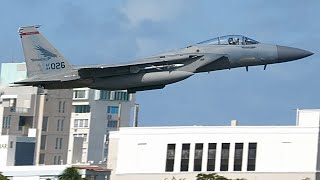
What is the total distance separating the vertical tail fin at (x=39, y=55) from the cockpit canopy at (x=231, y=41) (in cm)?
985

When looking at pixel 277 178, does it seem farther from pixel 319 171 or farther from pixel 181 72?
pixel 181 72

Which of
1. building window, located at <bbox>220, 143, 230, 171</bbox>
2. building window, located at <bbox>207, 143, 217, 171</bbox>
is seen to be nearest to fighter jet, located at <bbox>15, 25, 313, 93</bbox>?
building window, located at <bbox>220, 143, 230, 171</bbox>

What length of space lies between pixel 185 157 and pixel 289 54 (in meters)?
48.8

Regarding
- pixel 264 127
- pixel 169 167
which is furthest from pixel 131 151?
pixel 264 127

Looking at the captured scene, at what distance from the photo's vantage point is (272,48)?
10356 centimetres

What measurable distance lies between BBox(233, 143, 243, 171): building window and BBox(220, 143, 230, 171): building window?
911 mm

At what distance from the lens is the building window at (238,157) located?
5812 inches

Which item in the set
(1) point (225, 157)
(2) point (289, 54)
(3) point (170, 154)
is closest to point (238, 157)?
(1) point (225, 157)

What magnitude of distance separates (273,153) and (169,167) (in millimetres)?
11936

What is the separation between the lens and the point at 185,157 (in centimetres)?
15125

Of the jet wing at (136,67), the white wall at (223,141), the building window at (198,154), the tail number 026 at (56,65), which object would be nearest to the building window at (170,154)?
the white wall at (223,141)

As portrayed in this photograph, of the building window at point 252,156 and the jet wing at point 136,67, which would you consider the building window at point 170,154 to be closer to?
the building window at point 252,156

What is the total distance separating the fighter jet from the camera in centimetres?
10075

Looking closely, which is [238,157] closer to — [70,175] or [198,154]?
[198,154]
